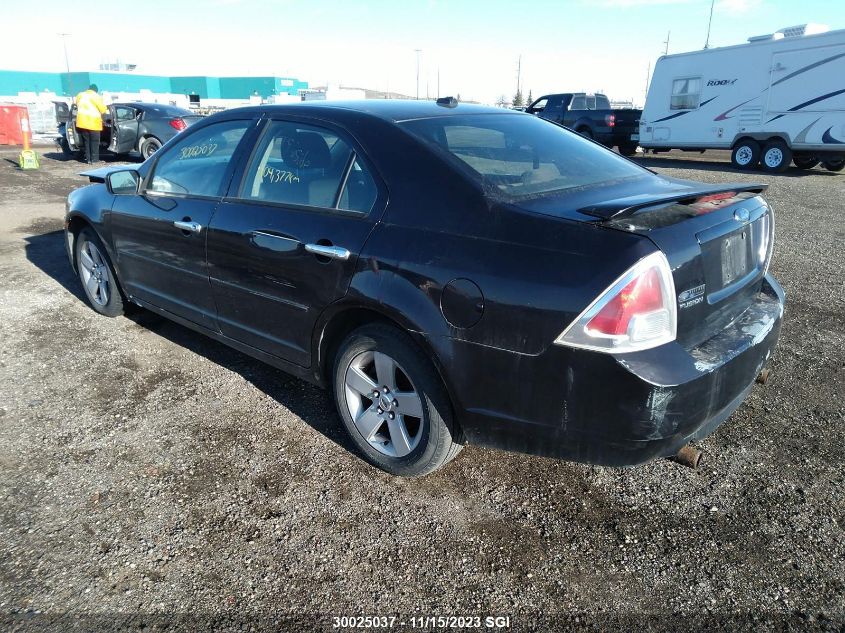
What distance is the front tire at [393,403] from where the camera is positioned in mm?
2611

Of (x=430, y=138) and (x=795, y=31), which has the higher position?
(x=795, y=31)

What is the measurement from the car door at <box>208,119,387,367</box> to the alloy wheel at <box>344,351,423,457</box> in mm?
330

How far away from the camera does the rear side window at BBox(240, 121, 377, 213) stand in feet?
9.34

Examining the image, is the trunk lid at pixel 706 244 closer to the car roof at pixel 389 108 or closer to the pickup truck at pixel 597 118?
the car roof at pixel 389 108

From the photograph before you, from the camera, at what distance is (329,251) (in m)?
2.78

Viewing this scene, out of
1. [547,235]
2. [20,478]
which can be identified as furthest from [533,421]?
[20,478]

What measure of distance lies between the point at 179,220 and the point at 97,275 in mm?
1678

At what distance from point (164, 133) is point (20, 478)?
532 inches

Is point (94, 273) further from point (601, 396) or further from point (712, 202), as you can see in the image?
point (712, 202)

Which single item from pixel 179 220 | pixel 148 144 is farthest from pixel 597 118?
pixel 179 220

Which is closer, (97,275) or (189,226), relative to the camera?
(189,226)

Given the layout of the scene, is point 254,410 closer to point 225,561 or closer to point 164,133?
point 225,561

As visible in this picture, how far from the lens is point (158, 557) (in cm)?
241

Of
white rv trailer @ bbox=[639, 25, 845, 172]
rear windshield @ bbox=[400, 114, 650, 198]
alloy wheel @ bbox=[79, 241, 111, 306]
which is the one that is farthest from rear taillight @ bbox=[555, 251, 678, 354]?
white rv trailer @ bbox=[639, 25, 845, 172]
